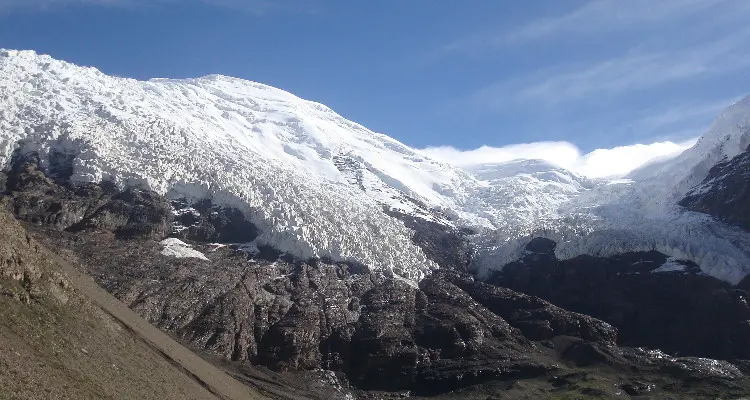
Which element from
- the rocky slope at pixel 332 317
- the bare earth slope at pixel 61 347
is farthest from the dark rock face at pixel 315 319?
the bare earth slope at pixel 61 347

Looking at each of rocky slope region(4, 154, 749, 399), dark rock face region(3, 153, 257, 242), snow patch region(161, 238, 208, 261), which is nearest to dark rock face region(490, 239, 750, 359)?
rocky slope region(4, 154, 749, 399)

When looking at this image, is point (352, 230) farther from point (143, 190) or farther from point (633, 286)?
point (633, 286)

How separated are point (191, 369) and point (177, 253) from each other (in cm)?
6470

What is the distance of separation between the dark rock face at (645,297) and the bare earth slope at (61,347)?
112 meters

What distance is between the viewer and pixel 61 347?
193 feet

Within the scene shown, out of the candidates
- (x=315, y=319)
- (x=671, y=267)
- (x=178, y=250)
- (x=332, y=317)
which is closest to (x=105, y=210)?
(x=178, y=250)

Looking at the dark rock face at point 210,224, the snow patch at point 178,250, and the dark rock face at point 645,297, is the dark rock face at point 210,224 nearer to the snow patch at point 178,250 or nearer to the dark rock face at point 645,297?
the snow patch at point 178,250

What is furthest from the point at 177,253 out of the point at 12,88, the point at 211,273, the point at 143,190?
the point at 12,88

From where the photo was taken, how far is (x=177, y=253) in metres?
152

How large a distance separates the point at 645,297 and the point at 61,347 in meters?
144

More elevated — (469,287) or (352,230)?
(352,230)

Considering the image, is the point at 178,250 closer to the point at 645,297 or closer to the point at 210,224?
the point at 210,224

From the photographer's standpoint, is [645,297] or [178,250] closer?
[178,250]

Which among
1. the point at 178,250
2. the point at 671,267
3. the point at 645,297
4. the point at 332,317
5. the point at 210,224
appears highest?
the point at 210,224
